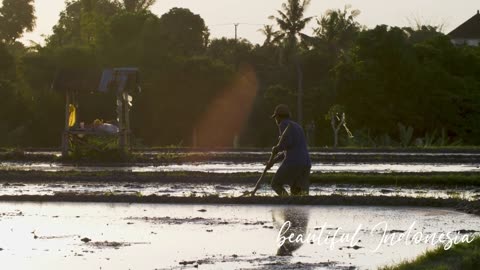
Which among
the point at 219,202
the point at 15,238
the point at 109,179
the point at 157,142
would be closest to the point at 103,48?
the point at 157,142

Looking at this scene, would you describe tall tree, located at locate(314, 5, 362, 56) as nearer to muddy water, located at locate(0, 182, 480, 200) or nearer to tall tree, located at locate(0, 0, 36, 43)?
tall tree, located at locate(0, 0, 36, 43)

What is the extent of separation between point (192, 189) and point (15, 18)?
245 feet

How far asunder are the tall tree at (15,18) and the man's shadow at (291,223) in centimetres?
7898

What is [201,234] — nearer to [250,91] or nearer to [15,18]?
[250,91]

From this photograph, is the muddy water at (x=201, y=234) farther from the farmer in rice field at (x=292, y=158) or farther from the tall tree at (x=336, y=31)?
the tall tree at (x=336, y=31)

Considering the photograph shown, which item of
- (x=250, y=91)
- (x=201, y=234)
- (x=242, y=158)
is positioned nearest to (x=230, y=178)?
(x=201, y=234)

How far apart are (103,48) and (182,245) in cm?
5536

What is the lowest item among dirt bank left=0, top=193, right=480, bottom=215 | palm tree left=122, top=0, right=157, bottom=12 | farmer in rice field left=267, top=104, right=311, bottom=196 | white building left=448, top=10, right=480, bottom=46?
dirt bank left=0, top=193, right=480, bottom=215

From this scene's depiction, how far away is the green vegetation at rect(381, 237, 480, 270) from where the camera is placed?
34.9ft

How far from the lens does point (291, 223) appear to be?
1503 centimetres

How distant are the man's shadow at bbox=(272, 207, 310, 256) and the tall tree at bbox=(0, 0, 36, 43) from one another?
3109 inches

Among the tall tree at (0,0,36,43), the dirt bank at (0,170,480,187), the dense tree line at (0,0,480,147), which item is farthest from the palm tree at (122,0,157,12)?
the dirt bank at (0,170,480,187)

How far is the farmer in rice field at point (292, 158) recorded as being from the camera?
1844 cm

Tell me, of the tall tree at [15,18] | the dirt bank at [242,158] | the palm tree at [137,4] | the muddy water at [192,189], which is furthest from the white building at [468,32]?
the muddy water at [192,189]
